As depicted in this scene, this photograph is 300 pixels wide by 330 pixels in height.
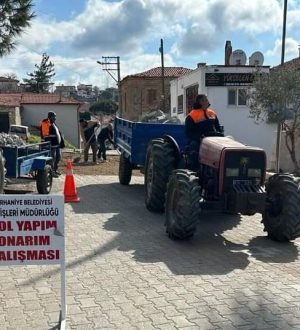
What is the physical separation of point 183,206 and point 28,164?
5.00 meters

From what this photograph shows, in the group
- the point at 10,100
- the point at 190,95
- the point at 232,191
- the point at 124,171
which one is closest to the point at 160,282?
the point at 232,191

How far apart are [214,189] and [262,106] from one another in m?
8.73

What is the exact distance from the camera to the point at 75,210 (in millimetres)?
9680

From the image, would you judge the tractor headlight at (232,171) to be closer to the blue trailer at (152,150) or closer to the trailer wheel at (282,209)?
the trailer wheel at (282,209)

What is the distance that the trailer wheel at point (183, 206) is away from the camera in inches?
268

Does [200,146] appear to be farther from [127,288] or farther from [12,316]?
[12,316]

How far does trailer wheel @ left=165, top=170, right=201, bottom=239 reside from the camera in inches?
268

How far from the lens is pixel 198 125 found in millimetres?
8156

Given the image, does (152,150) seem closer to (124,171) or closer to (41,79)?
(124,171)

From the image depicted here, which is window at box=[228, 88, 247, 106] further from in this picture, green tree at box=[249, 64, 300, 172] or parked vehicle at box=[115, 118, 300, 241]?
parked vehicle at box=[115, 118, 300, 241]

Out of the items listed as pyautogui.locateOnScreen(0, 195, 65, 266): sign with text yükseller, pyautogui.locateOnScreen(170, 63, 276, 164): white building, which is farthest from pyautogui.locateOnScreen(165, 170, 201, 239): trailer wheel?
pyautogui.locateOnScreen(170, 63, 276, 164): white building

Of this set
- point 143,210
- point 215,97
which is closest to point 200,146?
point 143,210

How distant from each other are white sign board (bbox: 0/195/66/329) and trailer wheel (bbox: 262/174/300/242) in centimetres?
366

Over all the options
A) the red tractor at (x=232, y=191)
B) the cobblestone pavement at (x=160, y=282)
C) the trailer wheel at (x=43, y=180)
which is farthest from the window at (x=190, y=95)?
the red tractor at (x=232, y=191)
